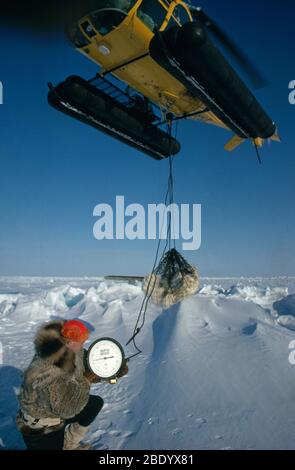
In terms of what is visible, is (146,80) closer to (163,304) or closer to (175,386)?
(163,304)

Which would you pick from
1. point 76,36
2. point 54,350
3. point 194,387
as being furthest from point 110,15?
point 194,387

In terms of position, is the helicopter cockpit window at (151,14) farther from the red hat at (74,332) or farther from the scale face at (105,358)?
the scale face at (105,358)

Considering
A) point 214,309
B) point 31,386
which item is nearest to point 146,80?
point 31,386

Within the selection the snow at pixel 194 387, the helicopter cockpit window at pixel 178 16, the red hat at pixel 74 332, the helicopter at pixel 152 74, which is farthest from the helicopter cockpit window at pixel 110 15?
the snow at pixel 194 387

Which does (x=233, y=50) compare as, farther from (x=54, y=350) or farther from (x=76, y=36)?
(x=54, y=350)

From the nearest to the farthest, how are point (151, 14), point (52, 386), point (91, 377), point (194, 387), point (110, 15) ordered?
point (52, 386) < point (91, 377) < point (110, 15) < point (194, 387) < point (151, 14)
